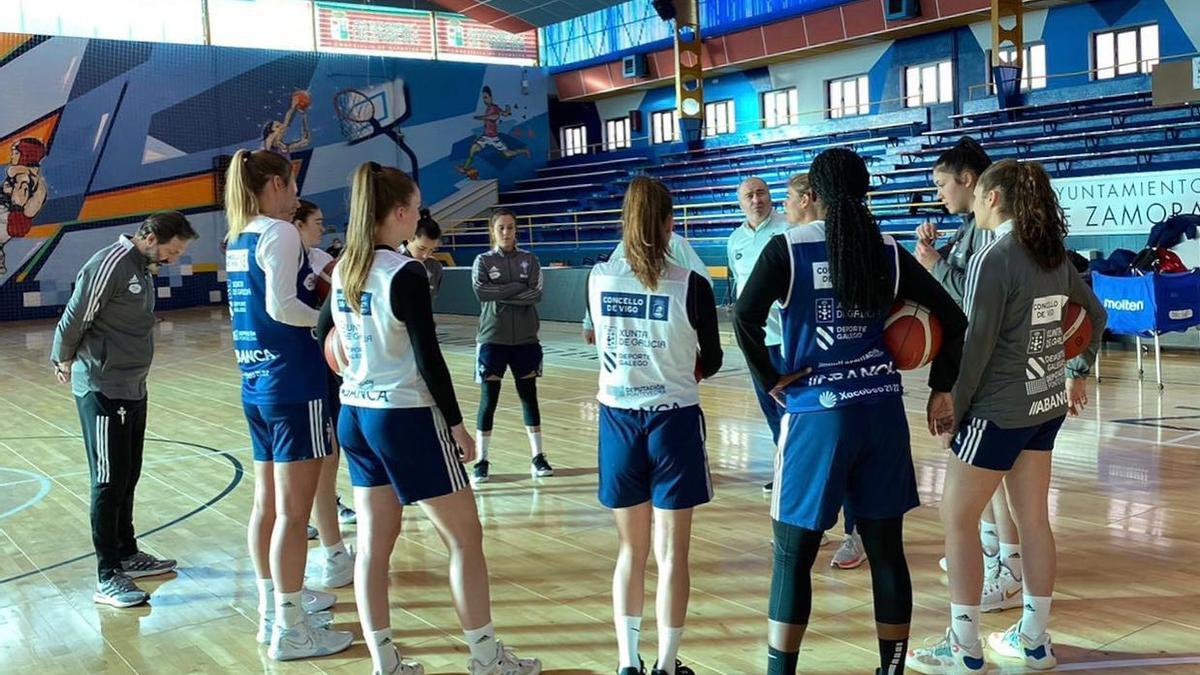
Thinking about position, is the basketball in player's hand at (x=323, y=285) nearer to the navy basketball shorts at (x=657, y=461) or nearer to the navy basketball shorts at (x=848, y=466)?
the navy basketball shorts at (x=657, y=461)

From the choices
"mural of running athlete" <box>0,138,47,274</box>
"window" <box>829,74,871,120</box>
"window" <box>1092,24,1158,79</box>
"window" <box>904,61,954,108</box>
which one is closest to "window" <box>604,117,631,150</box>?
"window" <box>829,74,871,120</box>

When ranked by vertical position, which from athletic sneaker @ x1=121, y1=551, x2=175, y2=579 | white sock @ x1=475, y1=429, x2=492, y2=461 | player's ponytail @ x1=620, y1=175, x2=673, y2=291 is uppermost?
player's ponytail @ x1=620, y1=175, x2=673, y2=291

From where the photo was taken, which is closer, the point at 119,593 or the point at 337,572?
the point at 119,593

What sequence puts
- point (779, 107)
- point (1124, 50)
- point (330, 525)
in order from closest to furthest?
point (330, 525) < point (1124, 50) < point (779, 107)

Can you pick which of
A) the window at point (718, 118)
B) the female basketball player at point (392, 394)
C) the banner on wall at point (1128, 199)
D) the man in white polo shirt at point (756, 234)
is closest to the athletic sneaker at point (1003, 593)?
the man in white polo shirt at point (756, 234)

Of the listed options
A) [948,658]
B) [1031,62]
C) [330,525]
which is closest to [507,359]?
[330,525]

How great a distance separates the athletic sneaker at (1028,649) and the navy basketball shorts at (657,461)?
1084mm

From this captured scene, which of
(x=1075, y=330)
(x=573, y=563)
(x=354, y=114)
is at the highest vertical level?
(x=354, y=114)

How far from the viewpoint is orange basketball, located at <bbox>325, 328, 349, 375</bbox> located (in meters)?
2.79

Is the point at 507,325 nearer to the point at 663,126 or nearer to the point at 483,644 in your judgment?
the point at 483,644

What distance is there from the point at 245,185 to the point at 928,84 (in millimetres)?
16645

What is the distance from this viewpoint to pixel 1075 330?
287 centimetres

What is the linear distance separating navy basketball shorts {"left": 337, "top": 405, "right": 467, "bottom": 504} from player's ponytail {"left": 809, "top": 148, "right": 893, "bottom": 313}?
109cm

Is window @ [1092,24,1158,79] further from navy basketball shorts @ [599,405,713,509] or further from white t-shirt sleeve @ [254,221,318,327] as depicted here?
white t-shirt sleeve @ [254,221,318,327]
